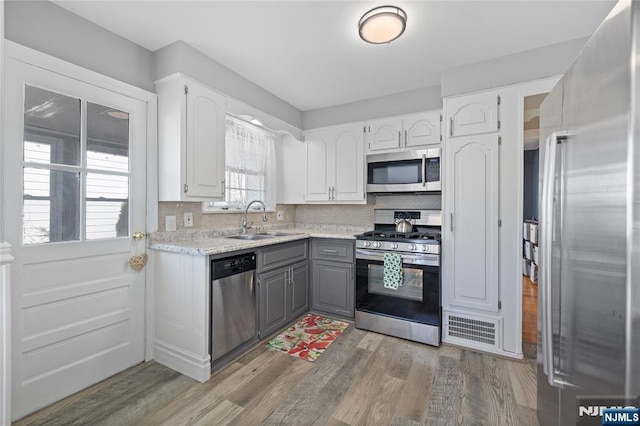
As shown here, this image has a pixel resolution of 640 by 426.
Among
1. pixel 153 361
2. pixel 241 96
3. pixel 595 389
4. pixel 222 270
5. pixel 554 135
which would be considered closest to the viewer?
pixel 595 389

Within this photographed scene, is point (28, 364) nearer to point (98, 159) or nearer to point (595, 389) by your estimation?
point (98, 159)

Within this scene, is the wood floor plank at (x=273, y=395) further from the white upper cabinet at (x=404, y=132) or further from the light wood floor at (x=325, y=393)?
the white upper cabinet at (x=404, y=132)

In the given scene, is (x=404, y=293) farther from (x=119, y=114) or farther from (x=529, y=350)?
(x=119, y=114)

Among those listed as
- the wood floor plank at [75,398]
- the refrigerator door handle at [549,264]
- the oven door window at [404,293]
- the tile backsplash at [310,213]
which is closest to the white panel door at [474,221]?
the oven door window at [404,293]

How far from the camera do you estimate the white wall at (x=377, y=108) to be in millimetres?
3031

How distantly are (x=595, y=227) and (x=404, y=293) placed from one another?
2007mm

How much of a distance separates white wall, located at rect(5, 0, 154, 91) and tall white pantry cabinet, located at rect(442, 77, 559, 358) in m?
2.67

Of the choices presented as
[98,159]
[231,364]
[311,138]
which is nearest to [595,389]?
[231,364]

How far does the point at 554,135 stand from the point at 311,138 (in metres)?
2.86

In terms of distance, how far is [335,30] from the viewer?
2.07m

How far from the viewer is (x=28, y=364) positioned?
1.69 m

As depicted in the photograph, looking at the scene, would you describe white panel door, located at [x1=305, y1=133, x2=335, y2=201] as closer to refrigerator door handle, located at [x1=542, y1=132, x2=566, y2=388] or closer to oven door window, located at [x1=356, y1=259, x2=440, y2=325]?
oven door window, located at [x1=356, y1=259, x2=440, y2=325]

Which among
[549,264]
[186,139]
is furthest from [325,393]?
[186,139]

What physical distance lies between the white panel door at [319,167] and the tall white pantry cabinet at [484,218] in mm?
1384
